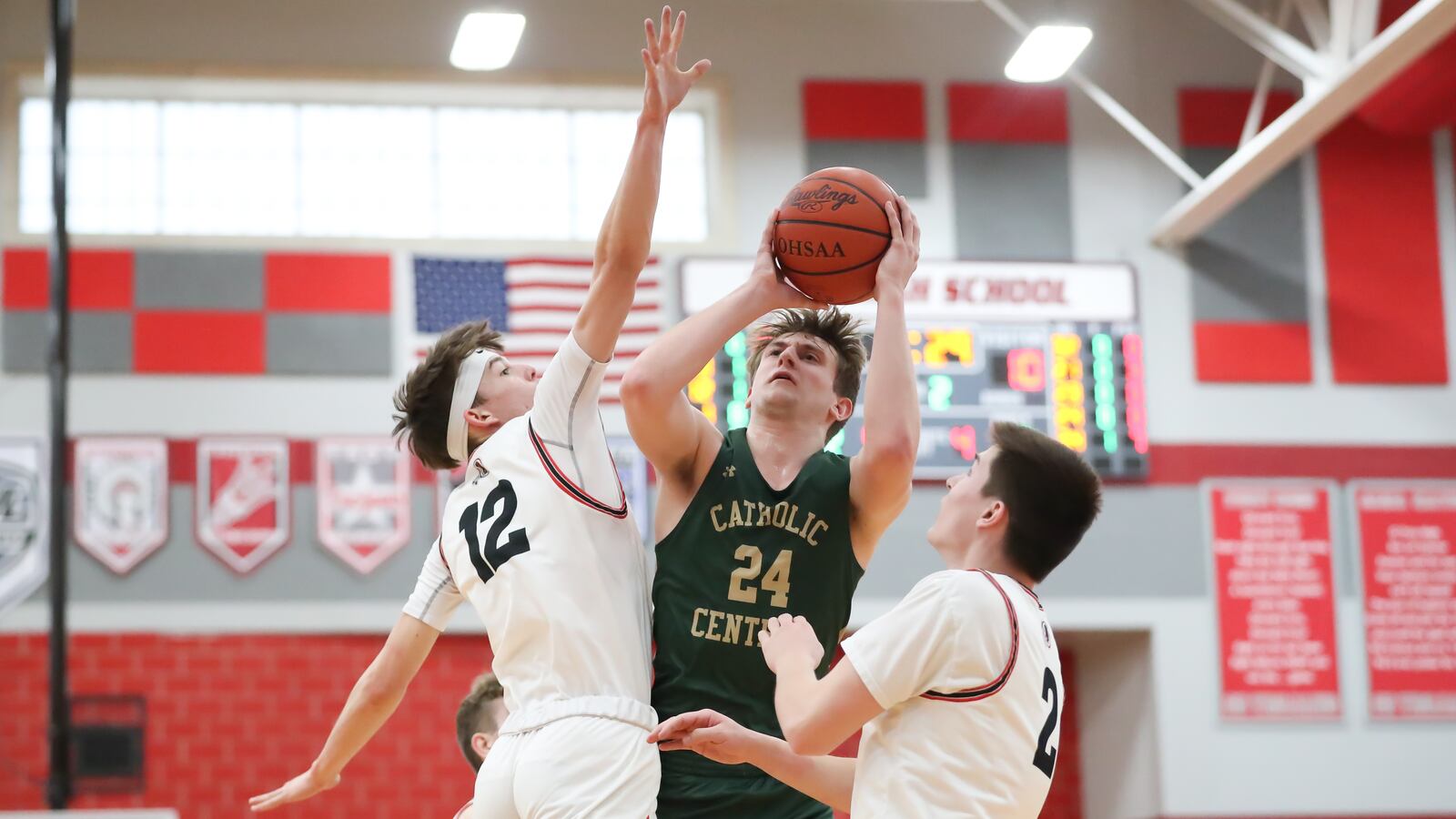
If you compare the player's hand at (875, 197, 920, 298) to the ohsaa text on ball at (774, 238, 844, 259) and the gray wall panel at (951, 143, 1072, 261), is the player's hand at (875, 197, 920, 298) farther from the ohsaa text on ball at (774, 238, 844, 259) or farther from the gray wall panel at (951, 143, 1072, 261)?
the gray wall panel at (951, 143, 1072, 261)

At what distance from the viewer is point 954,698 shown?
3.21m

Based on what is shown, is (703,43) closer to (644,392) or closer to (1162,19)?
(1162,19)

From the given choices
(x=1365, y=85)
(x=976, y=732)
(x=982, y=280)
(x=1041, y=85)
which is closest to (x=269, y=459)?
(x=982, y=280)

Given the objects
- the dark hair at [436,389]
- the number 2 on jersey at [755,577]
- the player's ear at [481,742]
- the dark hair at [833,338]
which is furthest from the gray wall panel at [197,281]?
the number 2 on jersey at [755,577]

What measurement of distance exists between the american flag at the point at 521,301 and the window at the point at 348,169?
299mm

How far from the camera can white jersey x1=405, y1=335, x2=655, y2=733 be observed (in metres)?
3.77

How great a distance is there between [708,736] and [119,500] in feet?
28.1

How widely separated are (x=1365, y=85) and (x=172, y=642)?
8.31m

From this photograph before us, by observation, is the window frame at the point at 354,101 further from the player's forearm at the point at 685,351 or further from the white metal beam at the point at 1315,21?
the player's forearm at the point at 685,351

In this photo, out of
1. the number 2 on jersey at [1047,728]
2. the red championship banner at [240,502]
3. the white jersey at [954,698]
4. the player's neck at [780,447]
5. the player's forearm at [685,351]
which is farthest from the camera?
the red championship banner at [240,502]

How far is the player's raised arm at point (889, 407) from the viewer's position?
12.2 feet

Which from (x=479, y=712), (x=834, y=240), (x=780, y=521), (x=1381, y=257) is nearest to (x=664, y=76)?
(x=834, y=240)

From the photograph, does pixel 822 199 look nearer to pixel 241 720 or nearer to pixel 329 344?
pixel 329 344

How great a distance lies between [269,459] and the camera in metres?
11.1
